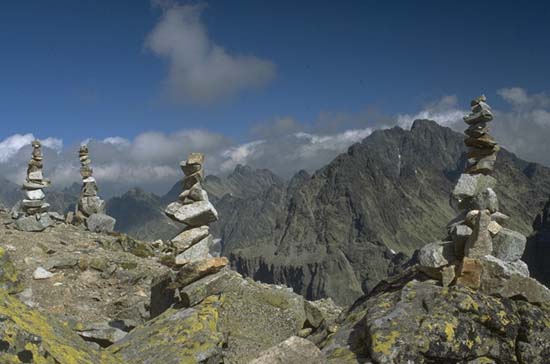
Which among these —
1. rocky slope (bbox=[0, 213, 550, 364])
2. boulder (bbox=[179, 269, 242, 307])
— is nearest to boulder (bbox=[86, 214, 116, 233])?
rocky slope (bbox=[0, 213, 550, 364])

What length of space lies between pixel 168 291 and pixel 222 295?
9.91 feet

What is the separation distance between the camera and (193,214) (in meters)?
16.1

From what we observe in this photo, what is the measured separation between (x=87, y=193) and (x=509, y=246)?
35.3 meters

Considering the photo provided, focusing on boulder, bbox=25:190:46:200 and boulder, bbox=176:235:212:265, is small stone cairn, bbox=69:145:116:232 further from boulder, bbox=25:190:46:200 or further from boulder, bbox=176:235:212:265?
boulder, bbox=176:235:212:265

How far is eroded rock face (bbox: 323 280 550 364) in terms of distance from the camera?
8602 mm

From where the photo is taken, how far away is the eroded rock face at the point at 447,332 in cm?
860

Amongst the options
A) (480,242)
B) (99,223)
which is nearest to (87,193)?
(99,223)

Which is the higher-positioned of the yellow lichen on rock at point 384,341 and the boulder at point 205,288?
the boulder at point 205,288

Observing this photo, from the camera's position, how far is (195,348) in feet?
31.4

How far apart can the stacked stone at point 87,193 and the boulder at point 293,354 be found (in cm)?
3452

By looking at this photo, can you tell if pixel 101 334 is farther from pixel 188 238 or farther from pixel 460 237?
pixel 460 237

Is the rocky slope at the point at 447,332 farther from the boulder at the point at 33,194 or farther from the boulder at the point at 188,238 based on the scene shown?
the boulder at the point at 33,194

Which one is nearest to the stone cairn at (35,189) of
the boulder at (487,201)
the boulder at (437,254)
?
the boulder at (437,254)

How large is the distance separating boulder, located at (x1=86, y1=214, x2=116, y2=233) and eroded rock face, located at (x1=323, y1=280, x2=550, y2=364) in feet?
99.8
